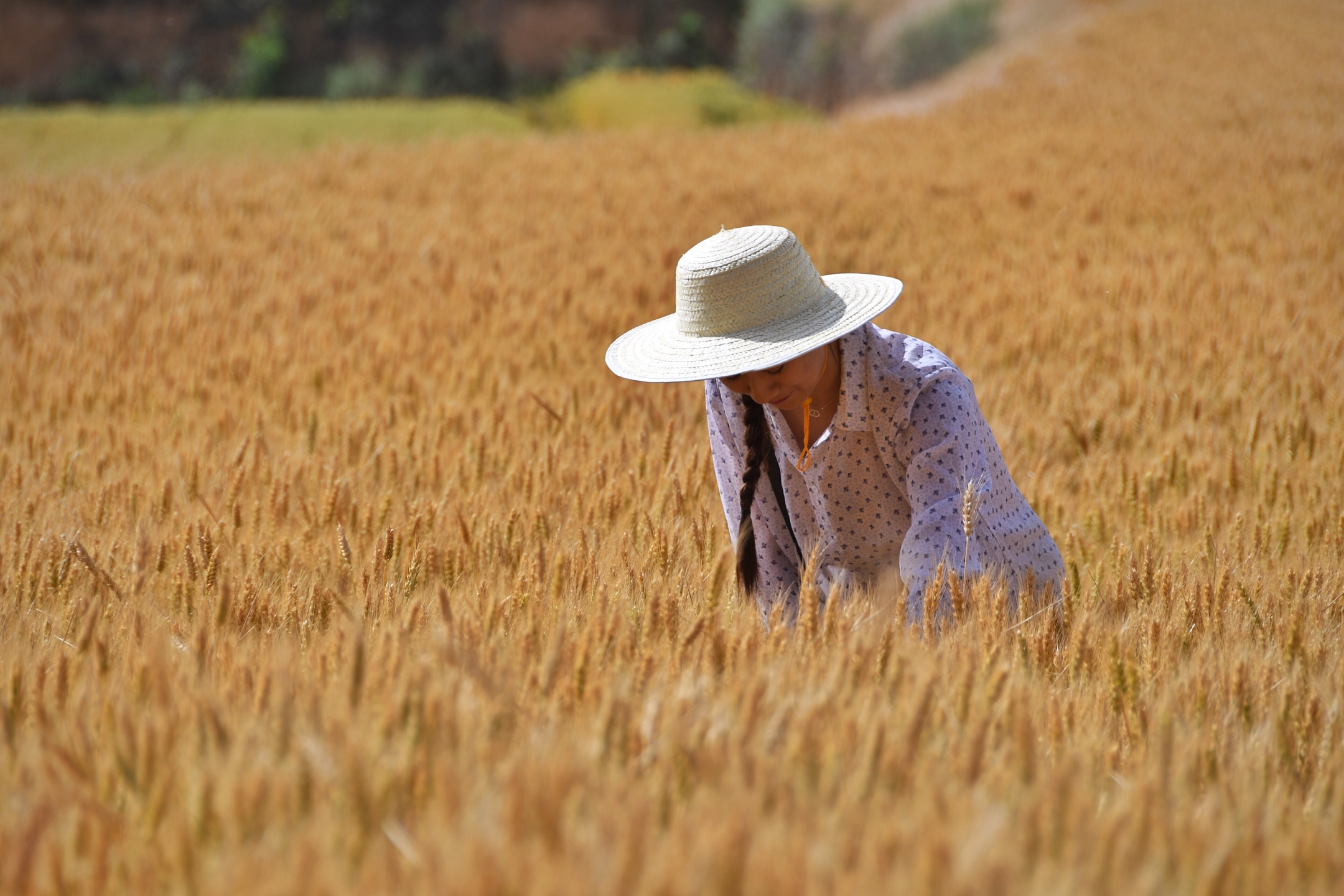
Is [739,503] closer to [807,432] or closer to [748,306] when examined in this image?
[807,432]

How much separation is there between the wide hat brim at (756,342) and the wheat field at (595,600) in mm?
318

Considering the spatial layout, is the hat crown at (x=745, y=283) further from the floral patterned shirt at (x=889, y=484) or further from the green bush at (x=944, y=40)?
the green bush at (x=944, y=40)

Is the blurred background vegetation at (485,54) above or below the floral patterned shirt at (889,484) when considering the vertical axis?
above

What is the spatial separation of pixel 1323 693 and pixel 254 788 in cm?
126

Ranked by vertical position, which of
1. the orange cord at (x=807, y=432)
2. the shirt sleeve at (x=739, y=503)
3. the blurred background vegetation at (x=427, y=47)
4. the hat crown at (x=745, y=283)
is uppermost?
the blurred background vegetation at (x=427, y=47)

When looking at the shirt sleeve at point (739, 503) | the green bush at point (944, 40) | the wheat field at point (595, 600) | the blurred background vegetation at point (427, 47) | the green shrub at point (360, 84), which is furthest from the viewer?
the blurred background vegetation at point (427, 47)

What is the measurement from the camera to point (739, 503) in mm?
2057

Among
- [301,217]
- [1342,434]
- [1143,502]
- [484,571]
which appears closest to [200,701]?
[484,571]

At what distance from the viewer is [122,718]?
0.91 meters

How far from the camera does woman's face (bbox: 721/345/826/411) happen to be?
1.70 m

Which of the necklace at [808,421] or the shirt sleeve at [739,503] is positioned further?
the shirt sleeve at [739,503]

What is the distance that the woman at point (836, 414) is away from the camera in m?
1.67

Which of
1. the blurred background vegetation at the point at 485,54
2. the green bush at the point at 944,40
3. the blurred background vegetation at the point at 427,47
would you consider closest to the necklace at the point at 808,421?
the blurred background vegetation at the point at 485,54

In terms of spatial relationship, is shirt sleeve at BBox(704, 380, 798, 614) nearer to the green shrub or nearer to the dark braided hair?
the dark braided hair
